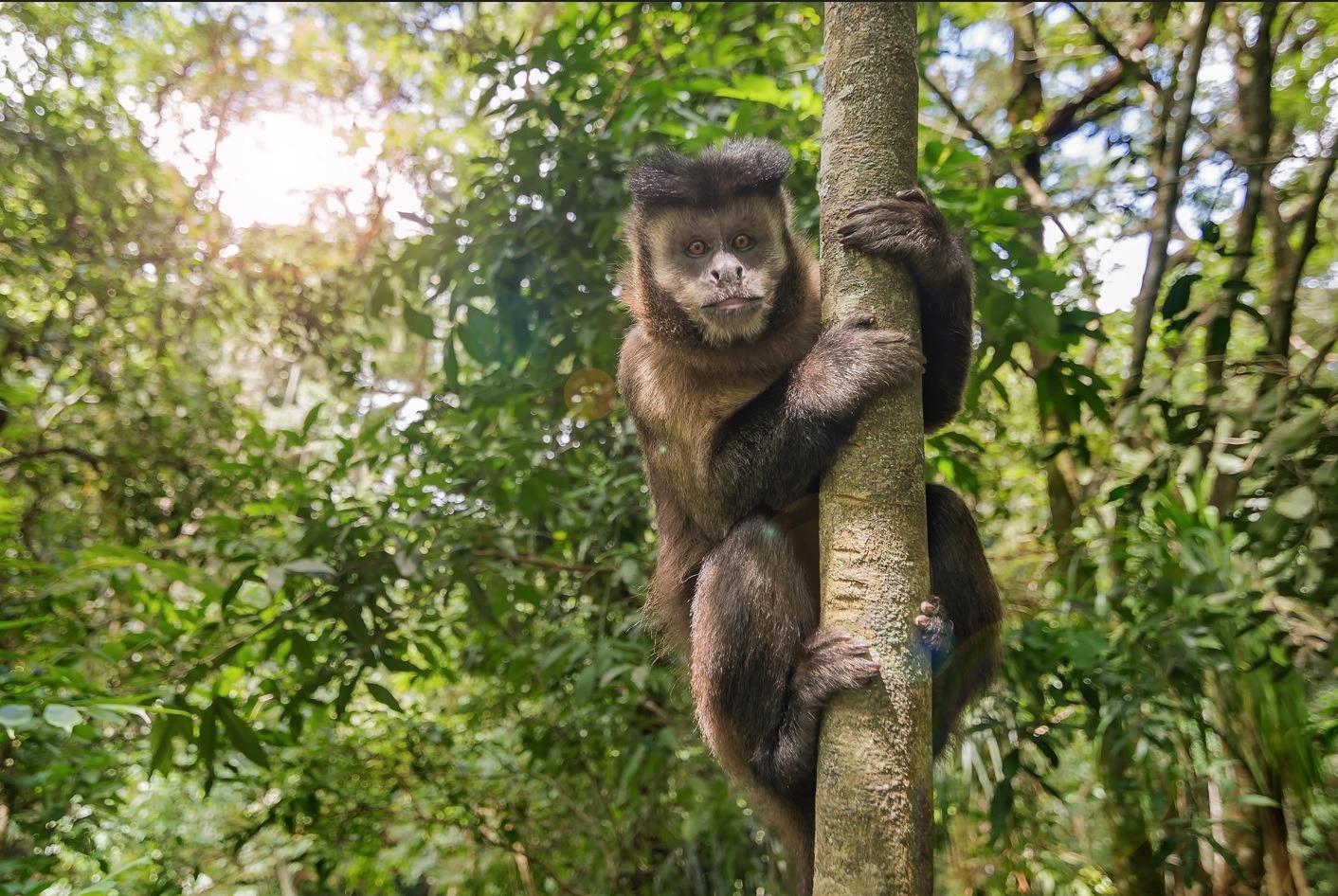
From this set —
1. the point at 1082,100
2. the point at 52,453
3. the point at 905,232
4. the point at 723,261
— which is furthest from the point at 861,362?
the point at 1082,100

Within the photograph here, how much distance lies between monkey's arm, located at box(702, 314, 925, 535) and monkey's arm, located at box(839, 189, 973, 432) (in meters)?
0.25

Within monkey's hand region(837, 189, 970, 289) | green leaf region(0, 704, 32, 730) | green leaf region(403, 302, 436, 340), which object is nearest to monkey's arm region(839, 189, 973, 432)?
monkey's hand region(837, 189, 970, 289)

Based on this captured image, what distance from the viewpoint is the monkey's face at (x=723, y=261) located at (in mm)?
3561

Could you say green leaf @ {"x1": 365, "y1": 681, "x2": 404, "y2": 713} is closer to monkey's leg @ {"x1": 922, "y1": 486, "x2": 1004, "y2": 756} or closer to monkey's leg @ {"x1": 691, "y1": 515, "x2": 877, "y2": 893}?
monkey's leg @ {"x1": 691, "y1": 515, "x2": 877, "y2": 893}

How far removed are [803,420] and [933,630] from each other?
89 centimetres

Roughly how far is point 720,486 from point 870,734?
1.38 m

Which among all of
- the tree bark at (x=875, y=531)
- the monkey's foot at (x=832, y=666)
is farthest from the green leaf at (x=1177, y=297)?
the monkey's foot at (x=832, y=666)

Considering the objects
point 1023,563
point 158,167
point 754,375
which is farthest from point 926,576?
point 158,167

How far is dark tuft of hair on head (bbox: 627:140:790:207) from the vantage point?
376cm

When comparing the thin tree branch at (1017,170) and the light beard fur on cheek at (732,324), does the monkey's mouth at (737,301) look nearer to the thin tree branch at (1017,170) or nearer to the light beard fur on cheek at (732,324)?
the light beard fur on cheek at (732,324)

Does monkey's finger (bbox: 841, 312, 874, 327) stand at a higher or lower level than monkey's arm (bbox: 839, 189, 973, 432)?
lower

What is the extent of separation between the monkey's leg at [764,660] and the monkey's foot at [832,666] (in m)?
0.14

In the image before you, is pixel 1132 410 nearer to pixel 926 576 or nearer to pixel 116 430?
pixel 926 576

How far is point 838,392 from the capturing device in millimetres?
2623
